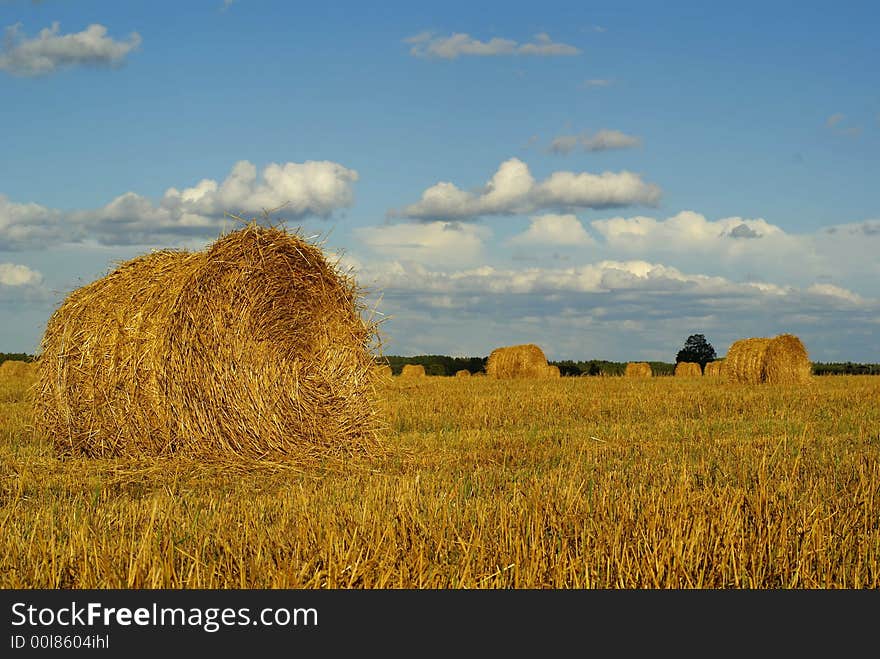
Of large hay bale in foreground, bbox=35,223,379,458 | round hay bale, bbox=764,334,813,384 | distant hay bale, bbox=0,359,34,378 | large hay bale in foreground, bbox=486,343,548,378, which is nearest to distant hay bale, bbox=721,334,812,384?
round hay bale, bbox=764,334,813,384

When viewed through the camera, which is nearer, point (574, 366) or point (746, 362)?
point (746, 362)

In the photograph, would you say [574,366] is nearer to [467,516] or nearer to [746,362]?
[746,362]

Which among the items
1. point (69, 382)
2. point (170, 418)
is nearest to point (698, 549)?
point (170, 418)

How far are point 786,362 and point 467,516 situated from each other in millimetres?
23241

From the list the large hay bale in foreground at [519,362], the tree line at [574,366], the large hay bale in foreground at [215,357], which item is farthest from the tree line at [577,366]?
the large hay bale in foreground at [215,357]

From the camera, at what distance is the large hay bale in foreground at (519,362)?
1221 inches

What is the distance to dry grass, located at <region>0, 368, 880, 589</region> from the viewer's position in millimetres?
4512

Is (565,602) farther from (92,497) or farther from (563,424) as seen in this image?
(563,424)

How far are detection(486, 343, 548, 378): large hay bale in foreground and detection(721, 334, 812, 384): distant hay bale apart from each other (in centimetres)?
642

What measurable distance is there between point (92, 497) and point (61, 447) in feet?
10.8

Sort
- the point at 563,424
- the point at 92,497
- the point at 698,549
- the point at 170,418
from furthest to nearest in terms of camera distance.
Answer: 1. the point at 563,424
2. the point at 170,418
3. the point at 92,497
4. the point at 698,549

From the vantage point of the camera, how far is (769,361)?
26.5 m

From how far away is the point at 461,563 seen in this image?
473 cm

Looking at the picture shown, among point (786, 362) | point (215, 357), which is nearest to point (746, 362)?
point (786, 362)
